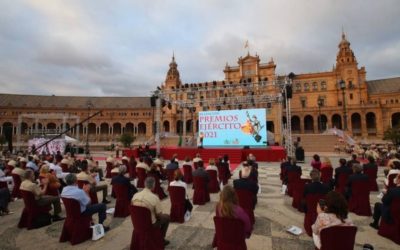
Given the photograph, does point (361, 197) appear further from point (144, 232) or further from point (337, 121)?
point (337, 121)

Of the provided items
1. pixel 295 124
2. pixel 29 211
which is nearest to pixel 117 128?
pixel 295 124

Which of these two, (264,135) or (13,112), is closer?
(264,135)

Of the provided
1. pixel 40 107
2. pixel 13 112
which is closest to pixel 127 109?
pixel 40 107

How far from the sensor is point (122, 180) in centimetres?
589

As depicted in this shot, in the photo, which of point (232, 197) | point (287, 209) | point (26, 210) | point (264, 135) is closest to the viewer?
point (232, 197)

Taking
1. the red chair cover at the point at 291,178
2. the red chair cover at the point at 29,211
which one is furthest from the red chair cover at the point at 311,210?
the red chair cover at the point at 29,211

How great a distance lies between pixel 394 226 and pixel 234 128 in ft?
61.0

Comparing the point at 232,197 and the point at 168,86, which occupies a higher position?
Result: the point at 168,86

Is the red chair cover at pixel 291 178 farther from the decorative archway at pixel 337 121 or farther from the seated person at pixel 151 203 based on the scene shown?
the decorative archway at pixel 337 121

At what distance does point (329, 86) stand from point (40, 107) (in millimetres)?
74702

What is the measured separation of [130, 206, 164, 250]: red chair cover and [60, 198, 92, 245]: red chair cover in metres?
1.33

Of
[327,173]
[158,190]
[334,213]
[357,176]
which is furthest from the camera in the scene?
[327,173]

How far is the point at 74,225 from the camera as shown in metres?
4.38

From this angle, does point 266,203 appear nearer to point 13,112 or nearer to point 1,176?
point 1,176
